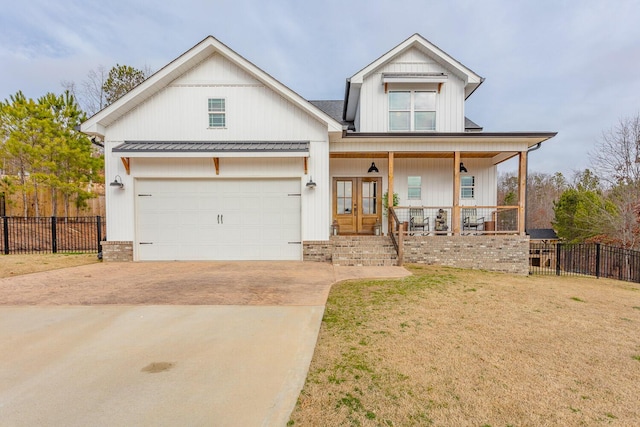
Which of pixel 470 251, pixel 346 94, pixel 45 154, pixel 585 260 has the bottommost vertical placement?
pixel 585 260

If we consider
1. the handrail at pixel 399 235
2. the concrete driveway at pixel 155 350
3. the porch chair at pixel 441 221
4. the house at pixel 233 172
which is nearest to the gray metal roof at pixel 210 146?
the house at pixel 233 172

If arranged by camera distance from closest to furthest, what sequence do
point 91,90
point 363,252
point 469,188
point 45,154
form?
point 363,252 < point 469,188 < point 45,154 < point 91,90

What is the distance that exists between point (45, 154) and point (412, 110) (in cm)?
1855

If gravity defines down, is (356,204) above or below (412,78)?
below

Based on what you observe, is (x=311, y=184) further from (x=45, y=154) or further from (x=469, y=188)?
(x=45, y=154)

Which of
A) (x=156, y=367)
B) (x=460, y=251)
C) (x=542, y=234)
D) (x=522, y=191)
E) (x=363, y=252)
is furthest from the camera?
(x=542, y=234)

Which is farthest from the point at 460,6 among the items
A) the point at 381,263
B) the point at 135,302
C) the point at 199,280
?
the point at 135,302

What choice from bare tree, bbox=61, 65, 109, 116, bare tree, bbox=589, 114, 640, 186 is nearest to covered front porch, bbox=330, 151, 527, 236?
bare tree, bbox=589, 114, 640, 186

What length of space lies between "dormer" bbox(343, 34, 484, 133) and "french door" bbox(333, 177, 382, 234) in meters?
2.22

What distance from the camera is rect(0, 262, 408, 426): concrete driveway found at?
2342 mm

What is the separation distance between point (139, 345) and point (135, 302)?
195cm

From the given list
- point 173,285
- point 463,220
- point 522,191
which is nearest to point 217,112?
point 173,285

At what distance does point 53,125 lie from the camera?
50.2 ft

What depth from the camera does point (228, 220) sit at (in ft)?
31.2
